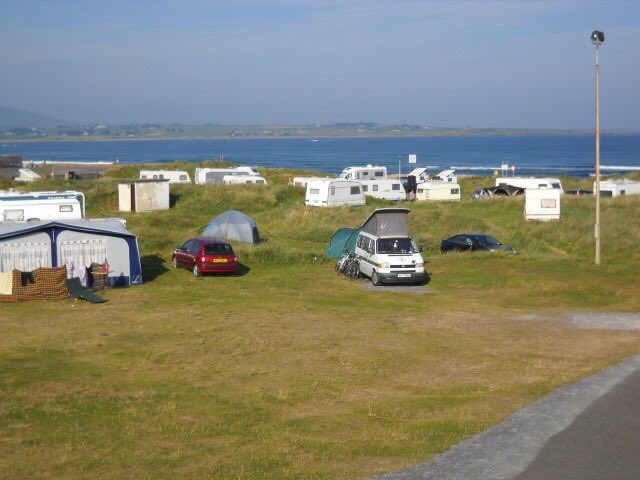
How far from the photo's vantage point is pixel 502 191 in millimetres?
55156

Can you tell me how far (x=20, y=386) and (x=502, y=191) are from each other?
4463cm

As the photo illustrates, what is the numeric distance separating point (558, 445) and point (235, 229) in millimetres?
25015


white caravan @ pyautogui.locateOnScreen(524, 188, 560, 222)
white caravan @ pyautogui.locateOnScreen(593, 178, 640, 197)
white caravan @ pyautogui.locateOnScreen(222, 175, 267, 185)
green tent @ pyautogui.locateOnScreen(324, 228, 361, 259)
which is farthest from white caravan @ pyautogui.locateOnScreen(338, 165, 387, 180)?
green tent @ pyautogui.locateOnScreen(324, 228, 361, 259)

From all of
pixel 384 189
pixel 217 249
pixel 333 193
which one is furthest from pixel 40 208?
pixel 384 189

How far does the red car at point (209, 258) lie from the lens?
27422 mm

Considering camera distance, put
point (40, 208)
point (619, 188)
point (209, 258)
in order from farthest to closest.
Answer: point (619, 188) → point (40, 208) → point (209, 258)

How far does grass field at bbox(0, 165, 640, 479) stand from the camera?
1101cm

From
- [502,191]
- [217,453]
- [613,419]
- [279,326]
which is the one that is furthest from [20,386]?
[502,191]

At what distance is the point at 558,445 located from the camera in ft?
35.0

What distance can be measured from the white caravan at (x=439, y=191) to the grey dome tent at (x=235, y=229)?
20.8m

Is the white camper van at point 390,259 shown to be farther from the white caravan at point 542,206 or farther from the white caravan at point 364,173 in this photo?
the white caravan at point 364,173

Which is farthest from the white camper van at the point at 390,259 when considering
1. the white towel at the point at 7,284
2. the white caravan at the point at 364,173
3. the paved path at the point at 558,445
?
the white caravan at the point at 364,173

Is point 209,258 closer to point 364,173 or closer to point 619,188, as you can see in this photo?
point 364,173

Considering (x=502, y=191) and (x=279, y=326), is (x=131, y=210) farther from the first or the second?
(x=279, y=326)
